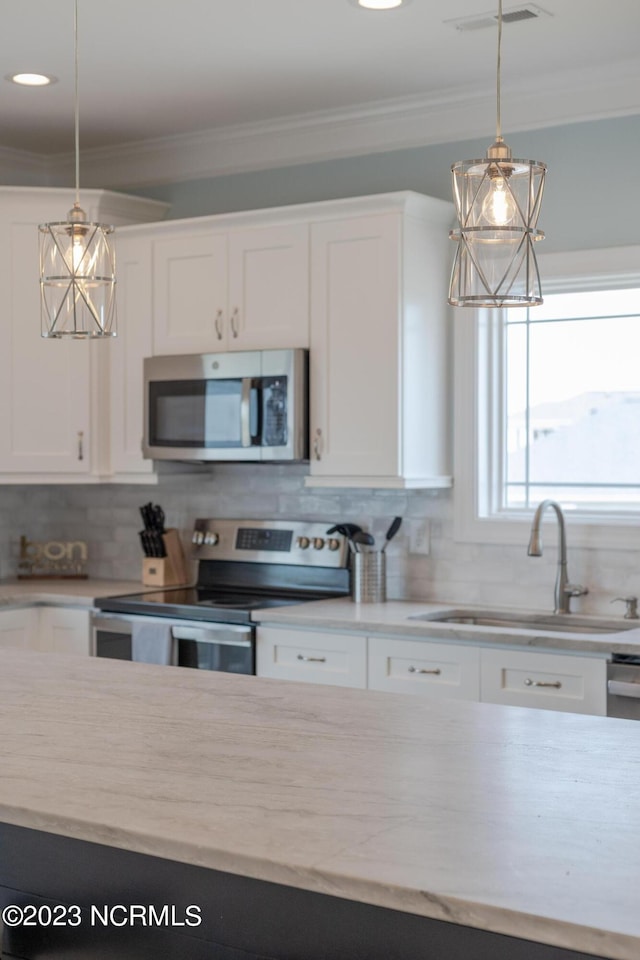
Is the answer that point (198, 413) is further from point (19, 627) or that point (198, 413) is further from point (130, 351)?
point (19, 627)

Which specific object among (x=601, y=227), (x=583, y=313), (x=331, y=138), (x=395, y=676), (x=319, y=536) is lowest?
(x=395, y=676)

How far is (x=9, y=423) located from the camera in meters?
4.72

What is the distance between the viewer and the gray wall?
397cm

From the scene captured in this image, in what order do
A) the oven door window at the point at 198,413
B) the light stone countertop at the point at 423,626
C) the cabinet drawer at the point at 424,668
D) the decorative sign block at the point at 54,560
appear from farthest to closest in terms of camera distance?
the decorative sign block at the point at 54,560
the oven door window at the point at 198,413
the cabinet drawer at the point at 424,668
the light stone countertop at the point at 423,626

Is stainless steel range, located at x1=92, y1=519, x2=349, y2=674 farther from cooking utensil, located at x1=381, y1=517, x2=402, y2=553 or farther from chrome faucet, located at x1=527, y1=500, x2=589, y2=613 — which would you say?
chrome faucet, located at x1=527, y1=500, x2=589, y2=613

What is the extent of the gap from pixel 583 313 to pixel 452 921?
3.18 meters

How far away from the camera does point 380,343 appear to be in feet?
13.4

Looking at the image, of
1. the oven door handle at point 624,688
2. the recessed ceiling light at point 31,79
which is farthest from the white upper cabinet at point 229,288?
the oven door handle at point 624,688

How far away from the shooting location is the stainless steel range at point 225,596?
407 centimetres

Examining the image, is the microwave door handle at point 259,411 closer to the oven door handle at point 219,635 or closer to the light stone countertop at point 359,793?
→ the oven door handle at point 219,635

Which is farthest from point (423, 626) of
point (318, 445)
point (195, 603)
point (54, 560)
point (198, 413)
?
point (54, 560)

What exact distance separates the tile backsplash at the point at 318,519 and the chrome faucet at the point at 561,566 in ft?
0.19

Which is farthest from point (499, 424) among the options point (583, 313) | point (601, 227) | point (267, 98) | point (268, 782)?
point (268, 782)

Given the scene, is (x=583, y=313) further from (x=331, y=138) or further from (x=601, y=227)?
(x=331, y=138)
